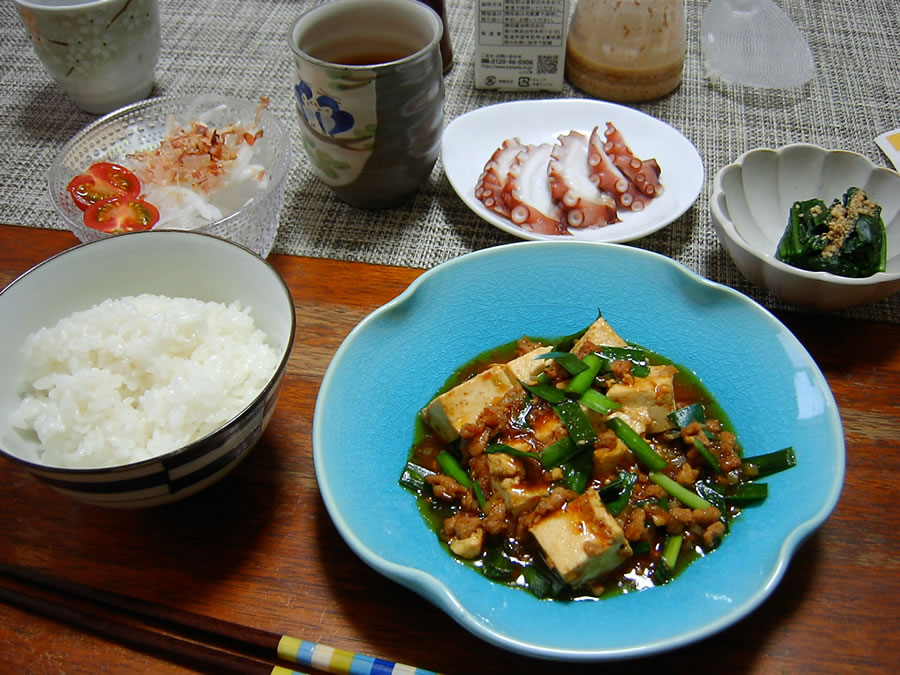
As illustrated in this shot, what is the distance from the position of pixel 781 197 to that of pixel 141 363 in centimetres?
208

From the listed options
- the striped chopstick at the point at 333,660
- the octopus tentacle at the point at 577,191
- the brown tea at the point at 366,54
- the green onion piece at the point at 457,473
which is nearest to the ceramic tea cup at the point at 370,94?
the brown tea at the point at 366,54

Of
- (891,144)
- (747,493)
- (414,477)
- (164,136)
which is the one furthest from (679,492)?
(164,136)

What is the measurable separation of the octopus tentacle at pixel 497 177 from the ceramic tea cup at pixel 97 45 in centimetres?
151

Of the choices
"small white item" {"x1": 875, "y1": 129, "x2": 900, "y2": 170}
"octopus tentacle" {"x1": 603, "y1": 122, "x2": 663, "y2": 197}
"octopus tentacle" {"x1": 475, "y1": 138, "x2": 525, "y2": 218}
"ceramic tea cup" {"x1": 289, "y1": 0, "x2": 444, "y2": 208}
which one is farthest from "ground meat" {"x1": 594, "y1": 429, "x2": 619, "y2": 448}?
"small white item" {"x1": 875, "y1": 129, "x2": 900, "y2": 170}

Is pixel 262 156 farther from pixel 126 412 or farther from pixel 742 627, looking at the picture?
pixel 742 627

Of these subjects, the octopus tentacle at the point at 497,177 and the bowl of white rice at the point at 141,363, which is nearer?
the bowl of white rice at the point at 141,363

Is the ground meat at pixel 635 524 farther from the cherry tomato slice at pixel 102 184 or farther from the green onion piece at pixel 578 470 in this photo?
the cherry tomato slice at pixel 102 184

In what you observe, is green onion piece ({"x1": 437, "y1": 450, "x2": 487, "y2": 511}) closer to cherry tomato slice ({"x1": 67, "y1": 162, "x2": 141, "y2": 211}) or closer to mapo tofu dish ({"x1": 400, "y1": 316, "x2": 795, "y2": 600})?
mapo tofu dish ({"x1": 400, "y1": 316, "x2": 795, "y2": 600})

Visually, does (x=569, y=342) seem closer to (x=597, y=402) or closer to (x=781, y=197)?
(x=597, y=402)

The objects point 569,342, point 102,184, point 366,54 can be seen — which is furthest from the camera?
point 366,54

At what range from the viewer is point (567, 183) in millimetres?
2350

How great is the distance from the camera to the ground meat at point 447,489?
1591mm

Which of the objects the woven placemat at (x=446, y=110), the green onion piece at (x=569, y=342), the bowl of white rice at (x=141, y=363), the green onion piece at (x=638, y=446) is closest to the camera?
the bowl of white rice at (x=141, y=363)

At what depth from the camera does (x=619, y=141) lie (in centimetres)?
247
